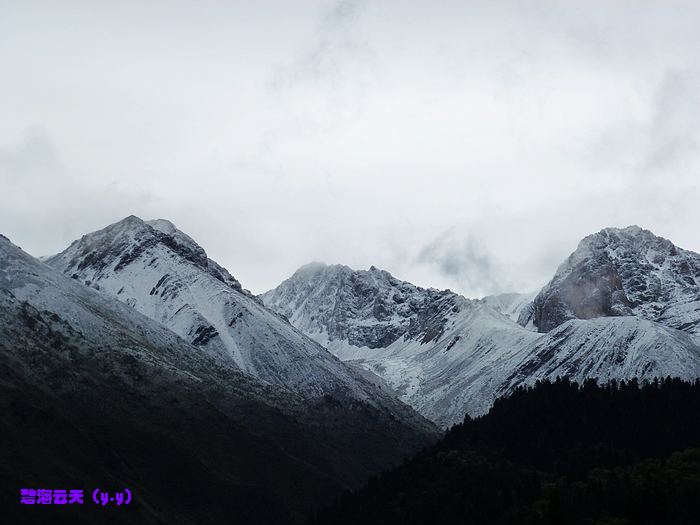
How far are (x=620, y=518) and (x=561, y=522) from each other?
1193 cm

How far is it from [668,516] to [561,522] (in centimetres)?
1882

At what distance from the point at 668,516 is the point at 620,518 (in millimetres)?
8616

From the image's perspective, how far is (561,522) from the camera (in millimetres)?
195875

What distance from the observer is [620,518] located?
200 meters

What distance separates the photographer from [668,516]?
196 meters
